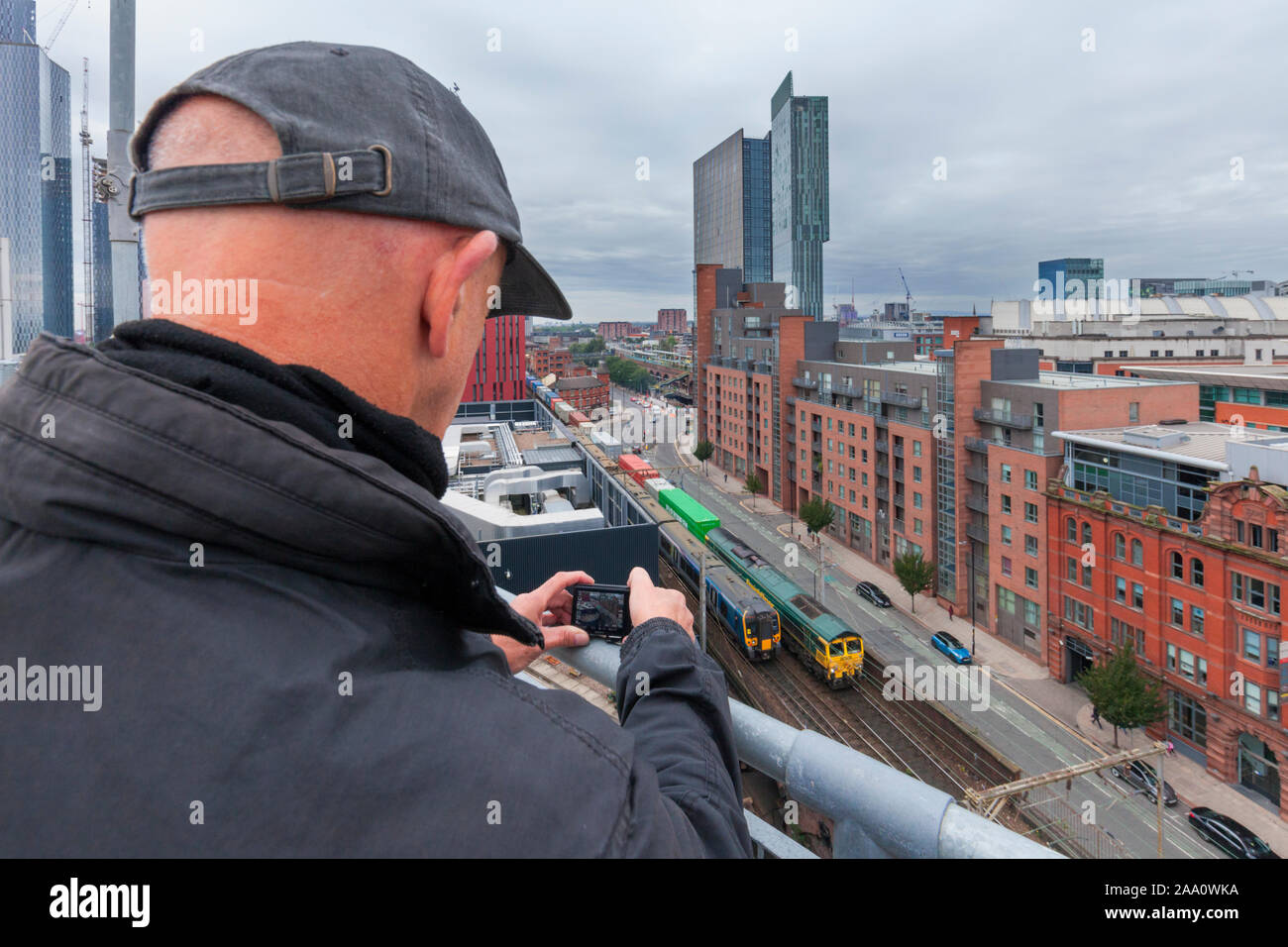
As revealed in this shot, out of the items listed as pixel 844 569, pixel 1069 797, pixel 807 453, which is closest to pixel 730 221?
pixel 807 453

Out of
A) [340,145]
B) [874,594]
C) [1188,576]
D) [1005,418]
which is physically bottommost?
[874,594]

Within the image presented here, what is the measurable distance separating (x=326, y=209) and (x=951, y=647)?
87.5ft

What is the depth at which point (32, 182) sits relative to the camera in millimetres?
47406

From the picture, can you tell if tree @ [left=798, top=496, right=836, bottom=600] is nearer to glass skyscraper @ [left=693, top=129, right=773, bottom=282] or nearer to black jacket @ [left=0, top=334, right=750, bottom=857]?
black jacket @ [left=0, top=334, right=750, bottom=857]

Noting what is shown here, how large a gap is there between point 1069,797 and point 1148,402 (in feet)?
45.7

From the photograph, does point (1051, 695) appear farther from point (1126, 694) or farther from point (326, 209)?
point (326, 209)

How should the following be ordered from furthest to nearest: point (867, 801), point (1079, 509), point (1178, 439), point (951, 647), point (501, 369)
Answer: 1. point (501, 369)
2. point (951, 647)
3. point (1079, 509)
4. point (1178, 439)
5. point (867, 801)

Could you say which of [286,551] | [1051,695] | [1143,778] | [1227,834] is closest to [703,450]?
[1051,695]

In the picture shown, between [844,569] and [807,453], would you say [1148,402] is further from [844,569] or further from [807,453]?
[807,453]

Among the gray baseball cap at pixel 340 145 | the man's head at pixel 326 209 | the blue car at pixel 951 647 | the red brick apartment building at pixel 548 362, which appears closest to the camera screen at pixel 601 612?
the man's head at pixel 326 209

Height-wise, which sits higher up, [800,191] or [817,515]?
[800,191]
